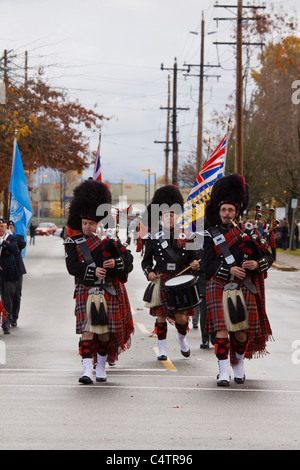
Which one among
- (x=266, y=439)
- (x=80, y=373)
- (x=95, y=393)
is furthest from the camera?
(x=80, y=373)

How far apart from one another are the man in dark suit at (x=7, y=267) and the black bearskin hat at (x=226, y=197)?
593cm

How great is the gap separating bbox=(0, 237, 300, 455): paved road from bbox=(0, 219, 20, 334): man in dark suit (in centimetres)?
90

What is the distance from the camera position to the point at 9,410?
7637 millimetres

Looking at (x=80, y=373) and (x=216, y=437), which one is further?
(x=80, y=373)

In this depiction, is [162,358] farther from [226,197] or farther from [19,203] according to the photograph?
[19,203]

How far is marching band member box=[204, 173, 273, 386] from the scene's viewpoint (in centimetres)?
903

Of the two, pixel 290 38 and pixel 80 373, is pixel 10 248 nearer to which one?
pixel 80 373

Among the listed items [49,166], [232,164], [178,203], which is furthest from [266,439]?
[232,164]

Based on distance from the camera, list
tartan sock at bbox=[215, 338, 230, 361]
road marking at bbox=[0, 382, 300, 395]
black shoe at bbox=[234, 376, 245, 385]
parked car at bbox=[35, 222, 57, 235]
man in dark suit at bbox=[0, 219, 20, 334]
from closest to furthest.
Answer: road marking at bbox=[0, 382, 300, 395]
tartan sock at bbox=[215, 338, 230, 361]
black shoe at bbox=[234, 376, 245, 385]
man in dark suit at bbox=[0, 219, 20, 334]
parked car at bbox=[35, 222, 57, 235]

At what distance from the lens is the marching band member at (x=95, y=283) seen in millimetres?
9070

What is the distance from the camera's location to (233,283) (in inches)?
359

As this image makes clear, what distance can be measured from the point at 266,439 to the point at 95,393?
2396mm

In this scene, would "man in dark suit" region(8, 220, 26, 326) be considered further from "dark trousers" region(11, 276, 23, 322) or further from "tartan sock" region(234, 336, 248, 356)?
"tartan sock" region(234, 336, 248, 356)

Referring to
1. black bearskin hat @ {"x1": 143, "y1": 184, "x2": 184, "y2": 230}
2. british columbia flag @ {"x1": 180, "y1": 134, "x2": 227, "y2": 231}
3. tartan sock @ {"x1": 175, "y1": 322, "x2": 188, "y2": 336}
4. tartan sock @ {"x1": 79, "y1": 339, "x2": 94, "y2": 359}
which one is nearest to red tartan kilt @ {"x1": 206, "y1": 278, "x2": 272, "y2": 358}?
tartan sock @ {"x1": 79, "y1": 339, "x2": 94, "y2": 359}
